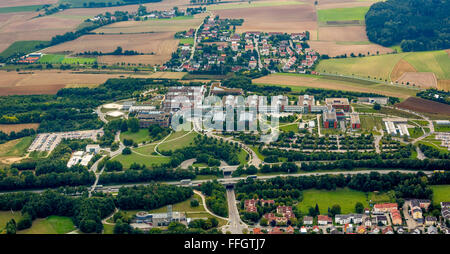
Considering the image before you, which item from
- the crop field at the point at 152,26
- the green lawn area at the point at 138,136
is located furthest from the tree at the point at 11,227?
the crop field at the point at 152,26

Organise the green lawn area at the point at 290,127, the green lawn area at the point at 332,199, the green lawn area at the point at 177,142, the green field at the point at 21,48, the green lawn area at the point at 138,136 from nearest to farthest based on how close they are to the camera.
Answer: the green lawn area at the point at 332,199
the green lawn area at the point at 177,142
the green lawn area at the point at 290,127
the green lawn area at the point at 138,136
the green field at the point at 21,48

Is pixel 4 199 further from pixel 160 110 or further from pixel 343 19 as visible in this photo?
pixel 343 19

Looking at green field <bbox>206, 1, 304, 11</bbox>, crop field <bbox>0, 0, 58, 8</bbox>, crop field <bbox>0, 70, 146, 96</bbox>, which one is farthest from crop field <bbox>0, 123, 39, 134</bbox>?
crop field <bbox>0, 0, 58, 8</bbox>

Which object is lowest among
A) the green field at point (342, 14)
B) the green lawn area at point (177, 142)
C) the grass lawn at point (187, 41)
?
the green lawn area at point (177, 142)

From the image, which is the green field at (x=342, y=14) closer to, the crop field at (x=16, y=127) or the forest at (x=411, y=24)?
the forest at (x=411, y=24)
